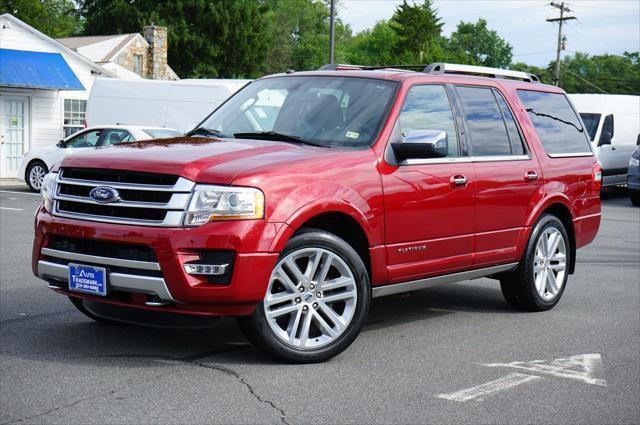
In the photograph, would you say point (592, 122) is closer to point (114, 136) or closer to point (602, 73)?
point (114, 136)

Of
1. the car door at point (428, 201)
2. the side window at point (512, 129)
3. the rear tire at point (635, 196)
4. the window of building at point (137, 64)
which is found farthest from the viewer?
the window of building at point (137, 64)

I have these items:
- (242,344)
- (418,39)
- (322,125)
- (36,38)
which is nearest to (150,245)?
(242,344)

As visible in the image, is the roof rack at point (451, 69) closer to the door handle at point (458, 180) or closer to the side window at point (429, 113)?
the side window at point (429, 113)

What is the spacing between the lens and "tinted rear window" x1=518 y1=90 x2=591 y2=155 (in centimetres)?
818

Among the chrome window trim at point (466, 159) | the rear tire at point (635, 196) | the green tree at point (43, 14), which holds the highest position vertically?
the green tree at point (43, 14)

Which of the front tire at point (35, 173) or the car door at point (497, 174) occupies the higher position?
the car door at point (497, 174)

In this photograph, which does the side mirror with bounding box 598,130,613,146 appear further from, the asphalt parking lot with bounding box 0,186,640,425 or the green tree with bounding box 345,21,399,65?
the green tree with bounding box 345,21,399,65

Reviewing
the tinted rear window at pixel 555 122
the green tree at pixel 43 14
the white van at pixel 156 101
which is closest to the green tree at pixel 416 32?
the green tree at pixel 43 14

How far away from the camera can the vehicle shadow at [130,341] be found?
5910 millimetres

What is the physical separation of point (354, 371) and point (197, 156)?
64.7 inches

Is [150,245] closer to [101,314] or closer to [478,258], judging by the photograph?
[101,314]

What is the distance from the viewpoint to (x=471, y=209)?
711 centimetres

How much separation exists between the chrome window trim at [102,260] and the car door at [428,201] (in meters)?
1.73

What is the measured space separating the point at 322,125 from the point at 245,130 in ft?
2.16
